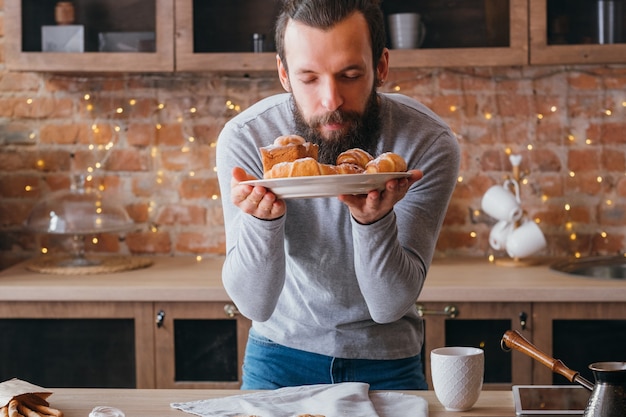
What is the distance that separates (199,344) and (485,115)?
1.36 m

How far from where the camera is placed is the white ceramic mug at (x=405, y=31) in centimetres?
303

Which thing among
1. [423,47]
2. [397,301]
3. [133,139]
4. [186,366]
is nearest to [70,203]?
[133,139]

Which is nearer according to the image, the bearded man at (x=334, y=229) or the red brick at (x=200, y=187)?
the bearded man at (x=334, y=229)

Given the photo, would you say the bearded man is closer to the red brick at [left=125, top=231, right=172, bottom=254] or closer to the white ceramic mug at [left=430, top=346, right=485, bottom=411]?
the white ceramic mug at [left=430, top=346, right=485, bottom=411]

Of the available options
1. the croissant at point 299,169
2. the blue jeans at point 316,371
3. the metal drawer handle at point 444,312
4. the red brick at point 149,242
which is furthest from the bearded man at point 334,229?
the red brick at point 149,242

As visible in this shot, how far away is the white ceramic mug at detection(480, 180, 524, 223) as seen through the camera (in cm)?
312

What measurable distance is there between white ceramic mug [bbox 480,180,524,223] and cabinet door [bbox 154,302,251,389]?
98 centimetres

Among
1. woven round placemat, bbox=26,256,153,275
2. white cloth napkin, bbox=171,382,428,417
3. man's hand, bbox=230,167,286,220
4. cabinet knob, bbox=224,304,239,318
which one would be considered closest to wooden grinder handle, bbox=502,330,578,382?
white cloth napkin, bbox=171,382,428,417

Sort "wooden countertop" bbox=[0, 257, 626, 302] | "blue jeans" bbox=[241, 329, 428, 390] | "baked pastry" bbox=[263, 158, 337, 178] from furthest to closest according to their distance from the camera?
"wooden countertop" bbox=[0, 257, 626, 302]
"blue jeans" bbox=[241, 329, 428, 390]
"baked pastry" bbox=[263, 158, 337, 178]

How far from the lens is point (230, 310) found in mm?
2787

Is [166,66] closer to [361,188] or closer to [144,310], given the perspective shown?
[144,310]

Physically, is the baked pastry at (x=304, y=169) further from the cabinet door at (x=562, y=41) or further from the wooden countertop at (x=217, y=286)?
the cabinet door at (x=562, y=41)

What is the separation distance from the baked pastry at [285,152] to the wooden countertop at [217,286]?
1199 mm

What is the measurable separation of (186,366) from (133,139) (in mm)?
970
